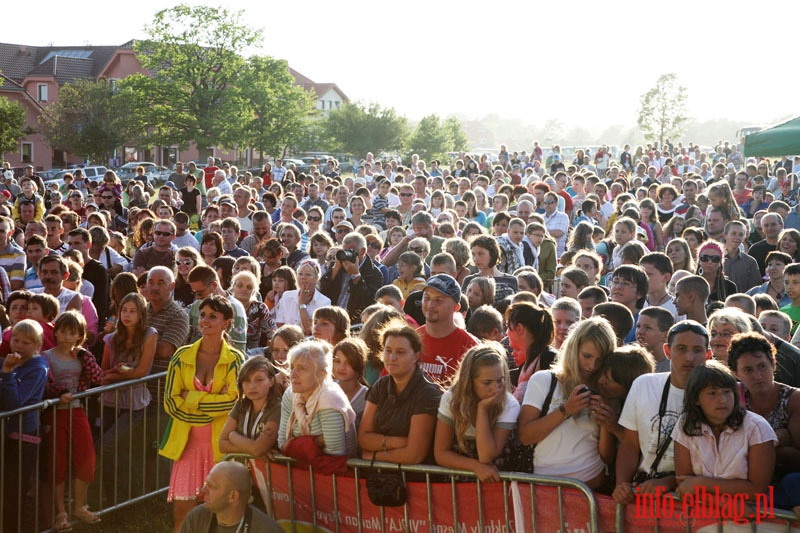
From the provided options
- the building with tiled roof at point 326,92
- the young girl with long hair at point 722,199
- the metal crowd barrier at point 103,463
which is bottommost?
the metal crowd barrier at point 103,463

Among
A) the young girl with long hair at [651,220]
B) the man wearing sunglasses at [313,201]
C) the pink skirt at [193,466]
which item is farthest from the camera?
the man wearing sunglasses at [313,201]

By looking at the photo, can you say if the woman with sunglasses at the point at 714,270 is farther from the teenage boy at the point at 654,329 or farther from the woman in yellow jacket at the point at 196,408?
the woman in yellow jacket at the point at 196,408

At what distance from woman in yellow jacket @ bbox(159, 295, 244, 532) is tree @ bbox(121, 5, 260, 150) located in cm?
6051

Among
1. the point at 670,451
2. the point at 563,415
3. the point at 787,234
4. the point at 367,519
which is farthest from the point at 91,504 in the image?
the point at 787,234

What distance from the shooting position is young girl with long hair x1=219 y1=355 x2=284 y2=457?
19.1 feet

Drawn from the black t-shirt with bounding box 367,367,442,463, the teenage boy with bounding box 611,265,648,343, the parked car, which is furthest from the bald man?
the parked car

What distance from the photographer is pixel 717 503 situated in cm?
434

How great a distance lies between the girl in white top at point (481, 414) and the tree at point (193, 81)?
205 ft

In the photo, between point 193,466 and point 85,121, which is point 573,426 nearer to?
point 193,466

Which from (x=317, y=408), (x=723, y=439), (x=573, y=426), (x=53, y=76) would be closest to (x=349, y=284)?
(x=317, y=408)

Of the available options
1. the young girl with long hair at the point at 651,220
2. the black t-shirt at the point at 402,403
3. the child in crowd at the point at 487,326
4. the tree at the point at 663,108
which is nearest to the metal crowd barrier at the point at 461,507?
the black t-shirt at the point at 402,403

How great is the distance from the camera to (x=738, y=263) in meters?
10.2

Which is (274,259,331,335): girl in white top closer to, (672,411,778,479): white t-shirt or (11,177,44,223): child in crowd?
(672,411,778,479): white t-shirt

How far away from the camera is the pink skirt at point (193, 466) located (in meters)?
6.38
